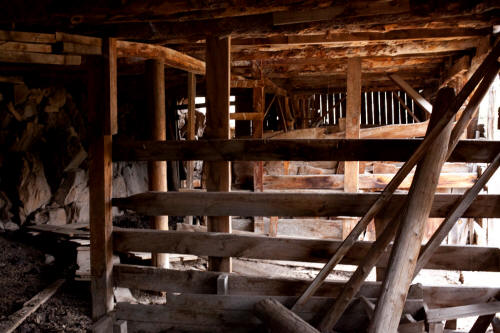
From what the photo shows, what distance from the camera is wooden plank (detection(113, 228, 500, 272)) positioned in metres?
2.73

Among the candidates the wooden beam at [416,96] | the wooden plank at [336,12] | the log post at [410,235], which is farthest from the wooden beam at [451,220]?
the wooden beam at [416,96]

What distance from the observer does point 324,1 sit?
3129 mm

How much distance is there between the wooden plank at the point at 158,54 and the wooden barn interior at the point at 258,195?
0.02m

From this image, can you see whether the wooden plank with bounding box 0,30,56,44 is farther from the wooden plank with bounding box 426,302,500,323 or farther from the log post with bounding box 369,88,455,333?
the wooden plank with bounding box 426,302,500,323

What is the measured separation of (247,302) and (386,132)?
4884 millimetres

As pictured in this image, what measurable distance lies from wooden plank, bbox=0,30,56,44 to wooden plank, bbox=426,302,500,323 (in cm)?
413

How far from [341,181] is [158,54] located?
4068mm

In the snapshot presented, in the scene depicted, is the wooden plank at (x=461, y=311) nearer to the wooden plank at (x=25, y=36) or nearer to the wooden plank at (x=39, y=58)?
the wooden plank at (x=25, y=36)

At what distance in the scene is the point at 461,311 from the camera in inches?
93.0

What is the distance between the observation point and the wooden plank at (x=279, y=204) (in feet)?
8.91

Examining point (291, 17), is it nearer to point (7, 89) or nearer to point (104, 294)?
point (104, 294)

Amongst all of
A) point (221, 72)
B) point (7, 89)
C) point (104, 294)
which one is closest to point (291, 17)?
point (221, 72)

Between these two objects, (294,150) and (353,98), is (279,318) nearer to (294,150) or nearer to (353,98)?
(294,150)

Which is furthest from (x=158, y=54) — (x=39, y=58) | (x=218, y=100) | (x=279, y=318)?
(x=279, y=318)
